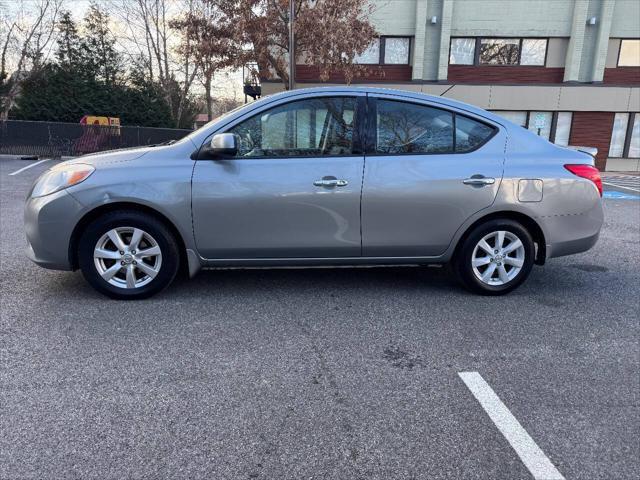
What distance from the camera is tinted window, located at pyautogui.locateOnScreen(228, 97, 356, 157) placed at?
13.0 ft

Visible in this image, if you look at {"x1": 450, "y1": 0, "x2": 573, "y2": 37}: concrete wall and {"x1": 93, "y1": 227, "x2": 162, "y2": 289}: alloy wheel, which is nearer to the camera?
{"x1": 93, "y1": 227, "x2": 162, "y2": 289}: alloy wheel

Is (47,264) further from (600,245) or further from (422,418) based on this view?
(600,245)

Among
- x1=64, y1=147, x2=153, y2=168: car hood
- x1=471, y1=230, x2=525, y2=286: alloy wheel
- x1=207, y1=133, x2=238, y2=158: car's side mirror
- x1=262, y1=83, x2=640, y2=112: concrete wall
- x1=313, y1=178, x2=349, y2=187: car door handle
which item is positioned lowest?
x1=471, y1=230, x2=525, y2=286: alloy wheel

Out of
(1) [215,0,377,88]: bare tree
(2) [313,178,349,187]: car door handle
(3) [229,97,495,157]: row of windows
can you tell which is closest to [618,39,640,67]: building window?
(1) [215,0,377,88]: bare tree

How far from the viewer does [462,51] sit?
22.5m

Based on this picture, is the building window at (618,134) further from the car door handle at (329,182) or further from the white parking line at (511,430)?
the white parking line at (511,430)

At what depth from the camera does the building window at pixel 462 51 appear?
22.3 meters

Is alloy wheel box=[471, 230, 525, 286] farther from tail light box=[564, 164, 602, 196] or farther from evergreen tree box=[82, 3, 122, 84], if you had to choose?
evergreen tree box=[82, 3, 122, 84]

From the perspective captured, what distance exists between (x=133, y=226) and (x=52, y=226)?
0.62m

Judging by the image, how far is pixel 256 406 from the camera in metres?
→ 2.57

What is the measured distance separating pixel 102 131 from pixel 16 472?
1918 cm

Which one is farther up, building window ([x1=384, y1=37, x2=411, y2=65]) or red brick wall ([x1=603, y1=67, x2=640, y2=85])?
building window ([x1=384, y1=37, x2=411, y2=65])

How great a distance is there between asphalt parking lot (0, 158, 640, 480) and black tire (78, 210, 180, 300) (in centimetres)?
15

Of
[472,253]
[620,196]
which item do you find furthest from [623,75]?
[472,253]
